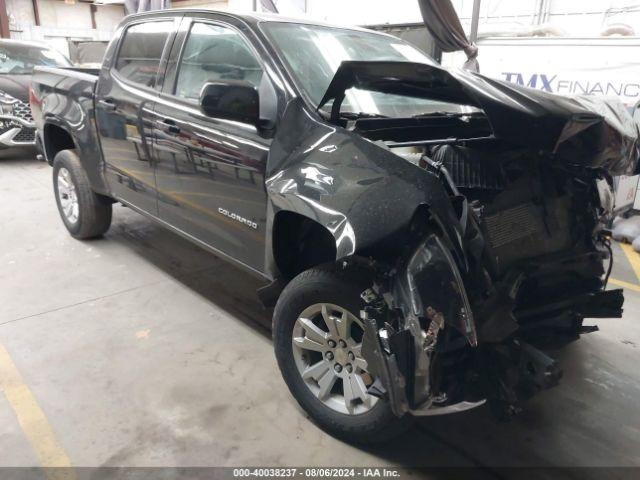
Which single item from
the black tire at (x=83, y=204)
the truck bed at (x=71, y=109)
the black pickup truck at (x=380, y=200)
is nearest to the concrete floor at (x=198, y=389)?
the black pickup truck at (x=380, y=200)

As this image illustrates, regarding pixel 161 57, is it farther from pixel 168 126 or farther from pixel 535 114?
pixel 535 114

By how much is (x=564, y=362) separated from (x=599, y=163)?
150cm

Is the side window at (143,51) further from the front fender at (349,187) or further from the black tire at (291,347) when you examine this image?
the black tire at (291,347)

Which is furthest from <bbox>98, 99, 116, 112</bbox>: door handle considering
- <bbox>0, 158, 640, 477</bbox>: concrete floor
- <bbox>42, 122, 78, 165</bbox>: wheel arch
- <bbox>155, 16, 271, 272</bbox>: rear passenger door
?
<bbox>0, 158, 640, 477</bbox>: concrete floor

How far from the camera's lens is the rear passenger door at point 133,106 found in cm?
334

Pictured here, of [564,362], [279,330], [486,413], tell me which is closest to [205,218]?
[279,330]

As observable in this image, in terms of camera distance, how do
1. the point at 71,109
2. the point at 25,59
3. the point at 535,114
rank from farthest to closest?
the point at 25,59
the point at 71,109
the point at 535,114

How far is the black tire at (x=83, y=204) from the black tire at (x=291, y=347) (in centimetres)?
270

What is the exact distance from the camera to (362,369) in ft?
7.11

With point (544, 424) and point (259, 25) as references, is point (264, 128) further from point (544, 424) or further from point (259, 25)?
point (544, 424)

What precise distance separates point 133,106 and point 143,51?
45 centimetres

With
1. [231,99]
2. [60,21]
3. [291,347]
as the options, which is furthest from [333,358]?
[60,21]

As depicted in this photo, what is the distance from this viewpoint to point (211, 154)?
281cm

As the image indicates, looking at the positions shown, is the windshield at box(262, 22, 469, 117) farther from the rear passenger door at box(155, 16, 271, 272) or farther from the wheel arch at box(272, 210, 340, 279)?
the wheel arch at box(272, 210, 340, 279)
